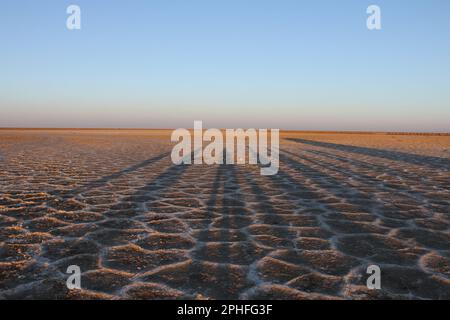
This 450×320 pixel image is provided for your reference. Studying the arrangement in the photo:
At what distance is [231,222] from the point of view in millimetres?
4957

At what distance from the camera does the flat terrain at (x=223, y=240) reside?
298 cm

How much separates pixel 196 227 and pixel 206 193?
98.2 inches

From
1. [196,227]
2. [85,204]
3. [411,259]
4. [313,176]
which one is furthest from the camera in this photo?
[313,176]

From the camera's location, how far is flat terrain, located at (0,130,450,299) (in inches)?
117

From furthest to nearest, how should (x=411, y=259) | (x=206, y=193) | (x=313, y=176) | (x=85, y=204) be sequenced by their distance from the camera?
(x=313, y=176) < (x=206, y=193) < (x=85, y=204) < (x=411, y=259)

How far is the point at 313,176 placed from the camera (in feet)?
32.3

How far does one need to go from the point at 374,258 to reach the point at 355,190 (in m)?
4.20

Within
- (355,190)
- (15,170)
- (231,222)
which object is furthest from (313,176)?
(15,170)

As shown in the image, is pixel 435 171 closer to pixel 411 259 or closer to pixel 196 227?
pixel 411 259

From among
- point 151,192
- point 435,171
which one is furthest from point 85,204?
point 435,171

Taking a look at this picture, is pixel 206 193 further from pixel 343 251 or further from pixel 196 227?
pixel 343 251

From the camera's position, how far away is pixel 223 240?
416 cm

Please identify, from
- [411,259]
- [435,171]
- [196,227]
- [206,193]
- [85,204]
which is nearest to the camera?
[411,259]

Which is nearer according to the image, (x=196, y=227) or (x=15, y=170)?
(x=196, y=227)
